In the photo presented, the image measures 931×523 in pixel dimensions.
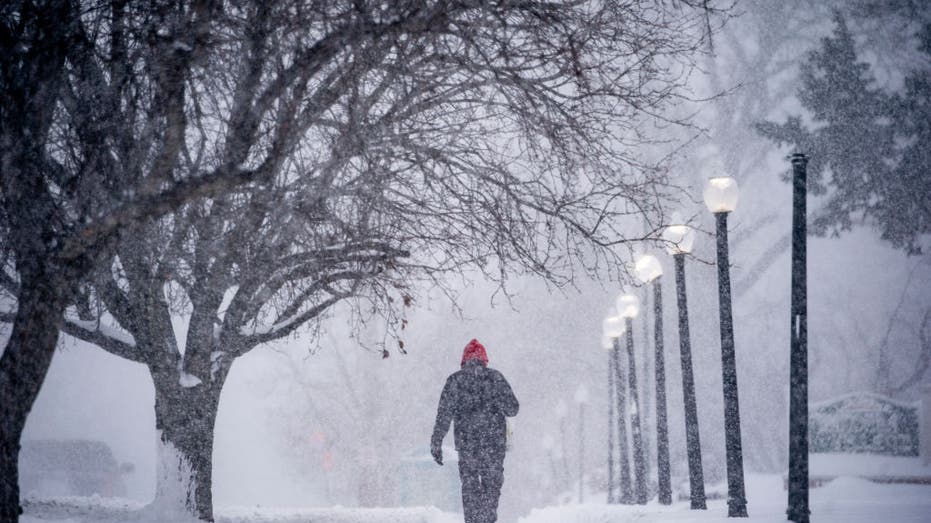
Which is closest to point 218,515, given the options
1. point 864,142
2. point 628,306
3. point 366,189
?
point 366,189

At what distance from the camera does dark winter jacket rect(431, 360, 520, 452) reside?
8148mm

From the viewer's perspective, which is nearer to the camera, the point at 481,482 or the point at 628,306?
the point at 481,482

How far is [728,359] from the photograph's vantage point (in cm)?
827

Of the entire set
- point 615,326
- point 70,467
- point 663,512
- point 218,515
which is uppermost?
point 615,326

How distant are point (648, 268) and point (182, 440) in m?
7.31

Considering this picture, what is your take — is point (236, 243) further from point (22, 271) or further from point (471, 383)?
point (471, 383)

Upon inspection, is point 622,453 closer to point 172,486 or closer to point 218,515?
point 218,515

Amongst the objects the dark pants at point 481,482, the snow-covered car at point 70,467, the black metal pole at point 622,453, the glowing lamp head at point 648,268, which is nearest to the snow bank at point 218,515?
the dark pants at point 481,482

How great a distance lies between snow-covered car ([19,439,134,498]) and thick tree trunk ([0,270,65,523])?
19058mm

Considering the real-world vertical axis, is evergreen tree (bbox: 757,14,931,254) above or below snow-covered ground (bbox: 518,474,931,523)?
above

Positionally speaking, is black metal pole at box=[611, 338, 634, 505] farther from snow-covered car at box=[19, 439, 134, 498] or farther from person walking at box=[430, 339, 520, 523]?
snow-covered car at box=[19, 439, 134, 498]

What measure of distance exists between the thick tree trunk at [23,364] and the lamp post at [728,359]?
243 inches

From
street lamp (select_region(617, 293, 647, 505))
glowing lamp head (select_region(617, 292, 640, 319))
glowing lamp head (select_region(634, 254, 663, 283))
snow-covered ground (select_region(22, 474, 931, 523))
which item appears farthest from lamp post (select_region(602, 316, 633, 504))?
glowing lamp head (select_region(634, 254, 663, 283))

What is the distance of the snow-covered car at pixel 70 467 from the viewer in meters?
23.0
